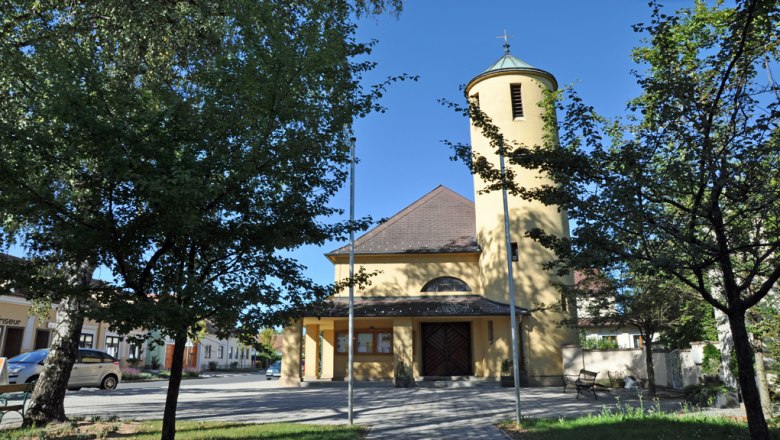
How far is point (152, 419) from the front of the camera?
11.0 m

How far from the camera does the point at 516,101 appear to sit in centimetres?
2369

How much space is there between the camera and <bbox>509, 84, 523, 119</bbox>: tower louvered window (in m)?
23.5

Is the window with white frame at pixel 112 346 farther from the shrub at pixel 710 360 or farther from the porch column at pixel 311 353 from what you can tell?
the shrub at pixel 710 360

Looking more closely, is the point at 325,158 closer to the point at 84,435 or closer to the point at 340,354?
the point at 84,435

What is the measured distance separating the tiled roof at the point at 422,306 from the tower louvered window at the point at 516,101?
28.8ft

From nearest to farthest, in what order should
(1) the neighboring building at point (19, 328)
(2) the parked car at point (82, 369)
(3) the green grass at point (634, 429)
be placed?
(3) the green grass at point (634, 429) → (2) the parked car at point (82, 369) → (1) the neighboring building at point (19, 328)

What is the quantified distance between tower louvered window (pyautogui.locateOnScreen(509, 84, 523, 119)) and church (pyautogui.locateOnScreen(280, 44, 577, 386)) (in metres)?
0.05

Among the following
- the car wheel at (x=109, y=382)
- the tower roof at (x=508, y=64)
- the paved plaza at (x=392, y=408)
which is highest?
→ the tower roof at (x=508, y=64)

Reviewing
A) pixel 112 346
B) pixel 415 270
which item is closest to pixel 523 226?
pixel 415 270

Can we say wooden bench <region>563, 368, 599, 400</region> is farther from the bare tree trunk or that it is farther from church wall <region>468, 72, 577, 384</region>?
the bare tree trunk

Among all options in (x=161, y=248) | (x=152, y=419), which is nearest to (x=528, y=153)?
(x=161, y=248)

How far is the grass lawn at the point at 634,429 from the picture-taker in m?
7.55

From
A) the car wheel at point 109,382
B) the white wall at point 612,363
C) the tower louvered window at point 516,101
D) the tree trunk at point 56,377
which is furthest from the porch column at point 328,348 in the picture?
the tree trunk at point 56,377

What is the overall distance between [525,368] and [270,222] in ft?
56.9
